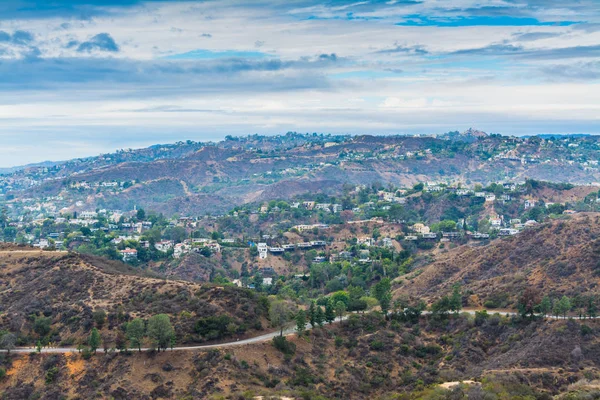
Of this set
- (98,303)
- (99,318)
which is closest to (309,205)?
(98,303)

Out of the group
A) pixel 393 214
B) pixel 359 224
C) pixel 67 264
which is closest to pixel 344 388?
pixel 67 264

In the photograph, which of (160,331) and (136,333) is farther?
(136,333)

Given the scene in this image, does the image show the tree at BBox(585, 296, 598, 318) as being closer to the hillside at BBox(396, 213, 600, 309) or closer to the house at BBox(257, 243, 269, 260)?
the hillside at BBox(396, 213, 600, 309)

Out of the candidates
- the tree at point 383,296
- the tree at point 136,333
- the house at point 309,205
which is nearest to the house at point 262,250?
the house at point 309,205

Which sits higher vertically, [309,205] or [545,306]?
[545,306]

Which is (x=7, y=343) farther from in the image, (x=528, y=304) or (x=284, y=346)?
(x=528, y=304)

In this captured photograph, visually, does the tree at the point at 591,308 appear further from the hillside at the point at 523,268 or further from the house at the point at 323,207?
the house at the point at 323,207

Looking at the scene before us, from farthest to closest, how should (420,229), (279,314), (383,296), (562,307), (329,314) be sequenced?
(420,229)
(383,296)
(329,314)
(279,314)
(562,307)

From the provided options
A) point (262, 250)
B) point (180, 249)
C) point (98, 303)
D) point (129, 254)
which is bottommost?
point (129, 254)
